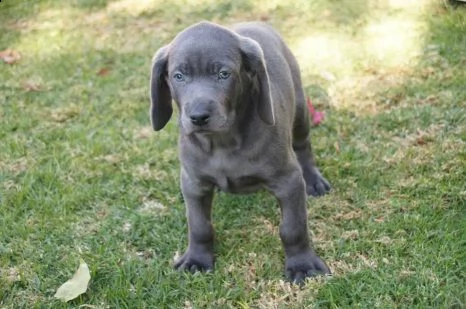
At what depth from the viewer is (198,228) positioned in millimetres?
3553

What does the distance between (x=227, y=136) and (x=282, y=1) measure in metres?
5.09

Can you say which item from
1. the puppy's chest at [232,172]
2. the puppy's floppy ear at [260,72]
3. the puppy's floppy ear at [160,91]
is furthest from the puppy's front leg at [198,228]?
the puppy's floppy ear at [260,72]

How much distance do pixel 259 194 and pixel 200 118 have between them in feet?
4.66

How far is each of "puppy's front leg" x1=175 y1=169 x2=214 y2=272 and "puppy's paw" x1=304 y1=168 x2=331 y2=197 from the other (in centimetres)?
91

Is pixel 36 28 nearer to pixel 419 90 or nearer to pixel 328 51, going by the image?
pixel 328 51

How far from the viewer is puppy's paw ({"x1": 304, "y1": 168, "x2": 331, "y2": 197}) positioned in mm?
4227

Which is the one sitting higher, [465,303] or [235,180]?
[235,180]

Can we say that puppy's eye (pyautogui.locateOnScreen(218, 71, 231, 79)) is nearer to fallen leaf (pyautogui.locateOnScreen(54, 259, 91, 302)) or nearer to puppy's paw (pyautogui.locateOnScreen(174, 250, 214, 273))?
puppy's paw (pyautogui.locateOnScreen(174, 250, 214, 273))

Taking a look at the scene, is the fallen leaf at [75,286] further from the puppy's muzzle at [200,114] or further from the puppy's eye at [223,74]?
the puppy's eye at [223,74]

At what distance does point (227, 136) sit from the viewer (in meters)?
3.23

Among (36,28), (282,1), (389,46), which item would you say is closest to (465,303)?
(389,46)

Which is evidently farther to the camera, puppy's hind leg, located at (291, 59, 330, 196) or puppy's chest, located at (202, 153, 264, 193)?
puppy's hind leg, located at (291, 59, 330, 196)

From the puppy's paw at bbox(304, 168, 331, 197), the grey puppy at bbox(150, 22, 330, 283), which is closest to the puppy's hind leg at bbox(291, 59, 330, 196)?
the puppy's paw at bbox(304, 168, 331, 197)

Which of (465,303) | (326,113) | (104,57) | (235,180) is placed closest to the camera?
(465,303)
